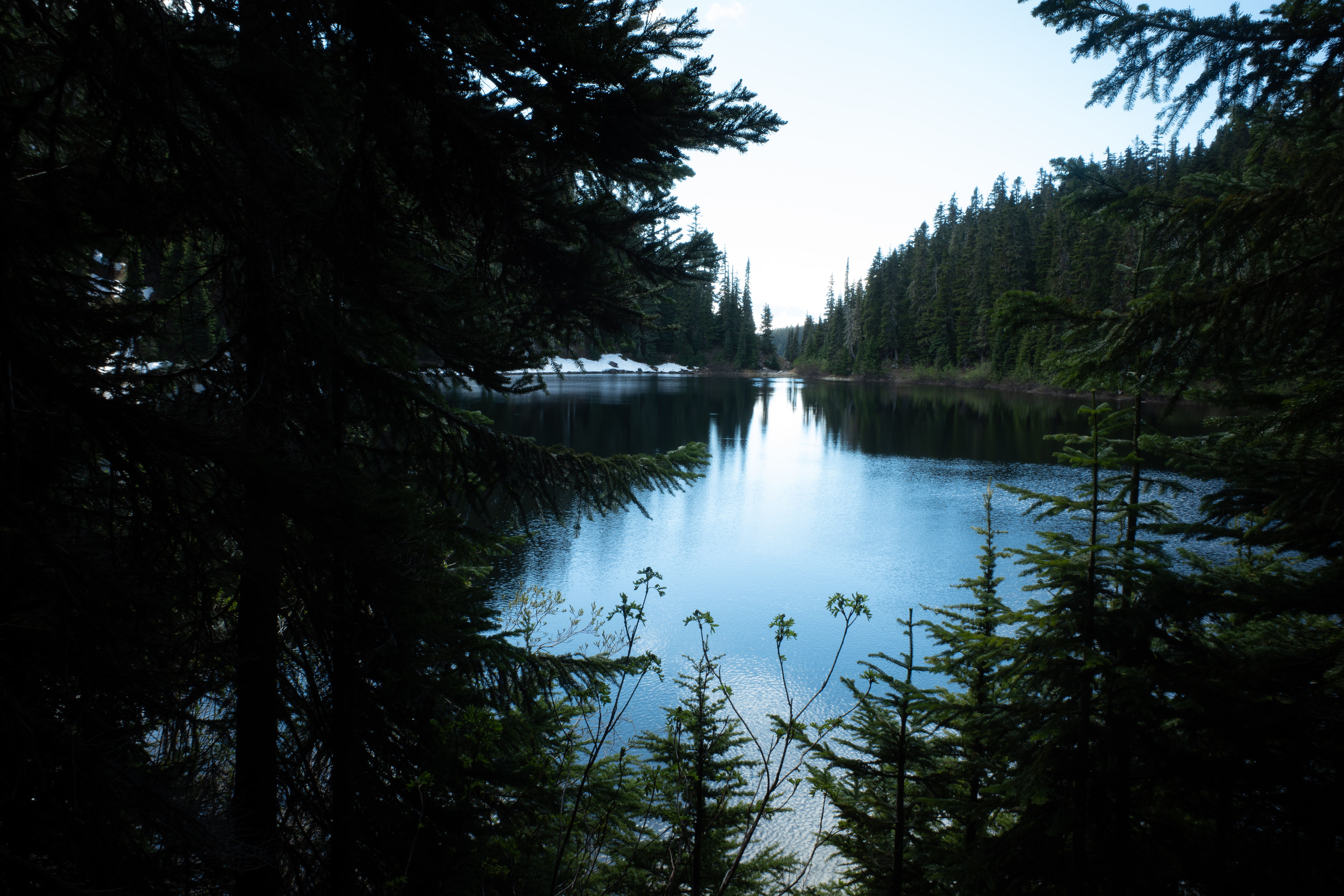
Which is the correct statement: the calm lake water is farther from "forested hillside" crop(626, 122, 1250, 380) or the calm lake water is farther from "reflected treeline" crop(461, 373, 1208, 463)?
"forested hillside" crop(626, 122, 1250, 380)

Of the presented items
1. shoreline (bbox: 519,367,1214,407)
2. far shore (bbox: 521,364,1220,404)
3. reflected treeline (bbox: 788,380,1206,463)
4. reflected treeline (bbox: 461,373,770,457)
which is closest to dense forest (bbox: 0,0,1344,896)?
reflected treeline (bbox: 461,373,770,457)

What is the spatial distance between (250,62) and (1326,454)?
17.7 feet

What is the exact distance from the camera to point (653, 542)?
1662cm

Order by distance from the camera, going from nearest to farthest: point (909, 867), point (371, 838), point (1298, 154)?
point (1298, 154) → point (371, 838) → point (909, 867)

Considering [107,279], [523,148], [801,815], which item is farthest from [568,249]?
[801,815]

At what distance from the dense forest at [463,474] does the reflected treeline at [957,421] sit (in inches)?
747

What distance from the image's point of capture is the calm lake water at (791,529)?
11461 mm

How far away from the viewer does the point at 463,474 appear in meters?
3.68

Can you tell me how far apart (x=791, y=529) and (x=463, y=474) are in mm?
15245

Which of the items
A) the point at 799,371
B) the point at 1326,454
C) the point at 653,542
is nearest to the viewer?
the point at 1326,454

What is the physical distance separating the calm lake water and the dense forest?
3.14ft

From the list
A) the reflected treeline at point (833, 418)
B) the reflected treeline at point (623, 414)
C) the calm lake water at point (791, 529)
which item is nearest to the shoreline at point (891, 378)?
the reflected treeline at point (833, 418)

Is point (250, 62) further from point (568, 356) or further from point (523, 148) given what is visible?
point (568, 356)

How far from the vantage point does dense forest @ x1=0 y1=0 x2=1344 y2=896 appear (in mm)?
1794
